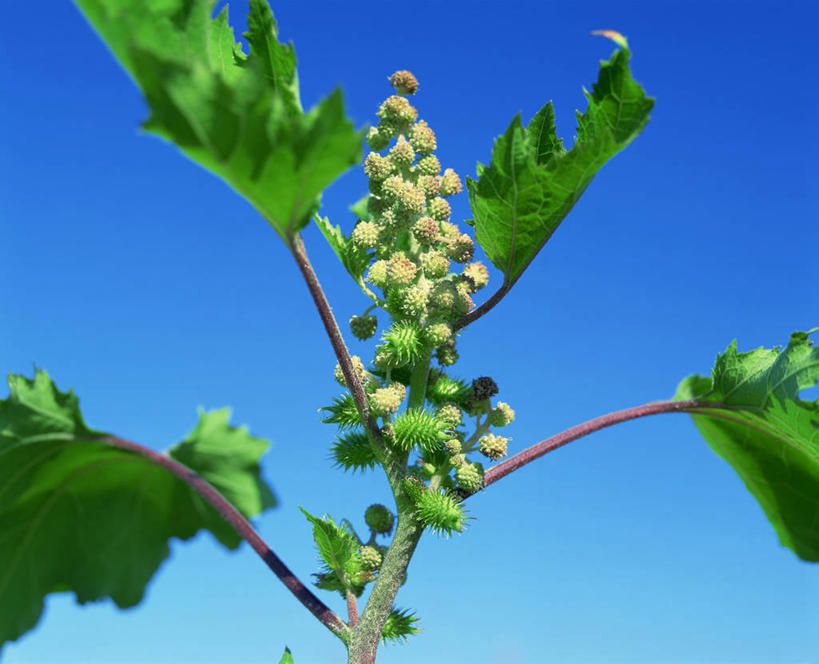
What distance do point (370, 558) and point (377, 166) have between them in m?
2.02

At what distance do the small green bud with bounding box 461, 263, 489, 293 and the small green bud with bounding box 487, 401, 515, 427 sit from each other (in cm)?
62

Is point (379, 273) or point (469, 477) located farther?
point (379, 273)

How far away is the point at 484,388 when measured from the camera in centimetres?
428

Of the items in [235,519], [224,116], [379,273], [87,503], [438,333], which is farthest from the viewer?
[379,273]

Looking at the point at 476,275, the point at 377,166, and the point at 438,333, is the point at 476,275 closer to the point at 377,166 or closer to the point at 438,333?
the point at 438,333

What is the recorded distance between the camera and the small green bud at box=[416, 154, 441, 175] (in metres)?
4.37

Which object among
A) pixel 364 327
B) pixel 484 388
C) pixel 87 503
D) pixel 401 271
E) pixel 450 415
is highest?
pixel 401 271

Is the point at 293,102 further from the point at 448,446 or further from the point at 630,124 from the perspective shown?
the point at 448,446

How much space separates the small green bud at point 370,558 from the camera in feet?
14.0

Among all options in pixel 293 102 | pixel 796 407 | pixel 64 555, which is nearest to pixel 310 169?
pixel 293 102

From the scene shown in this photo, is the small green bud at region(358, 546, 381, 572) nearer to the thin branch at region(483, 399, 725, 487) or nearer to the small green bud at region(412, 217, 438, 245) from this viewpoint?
the thin branch at region(483, 399, 725, 487)

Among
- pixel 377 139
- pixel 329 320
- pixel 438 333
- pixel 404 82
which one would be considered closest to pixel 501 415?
pixel 438 333

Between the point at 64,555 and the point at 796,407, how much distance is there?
3.72 metres

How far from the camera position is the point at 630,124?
379cm
